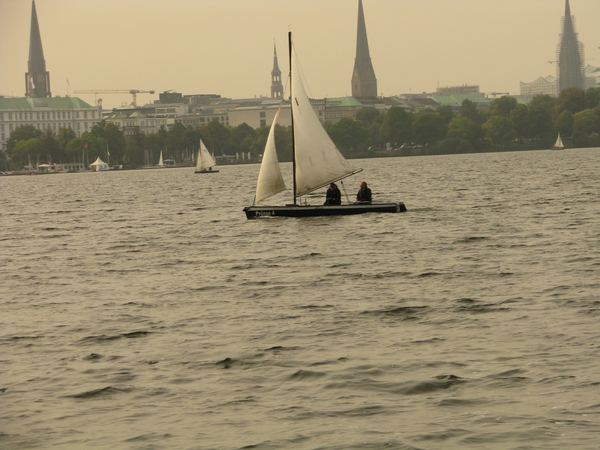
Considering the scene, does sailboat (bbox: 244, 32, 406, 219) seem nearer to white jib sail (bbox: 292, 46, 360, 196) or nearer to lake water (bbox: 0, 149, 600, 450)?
white jib sail (bbox: 292, 46, 360, 196)

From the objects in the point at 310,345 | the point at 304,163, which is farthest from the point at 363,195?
the point at 310,345

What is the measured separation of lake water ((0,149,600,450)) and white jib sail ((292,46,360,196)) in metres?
11.5

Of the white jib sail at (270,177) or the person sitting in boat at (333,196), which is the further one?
the white jib sail at (270,177)

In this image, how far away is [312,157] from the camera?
5650cm

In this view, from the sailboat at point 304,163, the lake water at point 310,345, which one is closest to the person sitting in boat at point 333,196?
the sailboat at point 304,163

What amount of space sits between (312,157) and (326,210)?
439cm

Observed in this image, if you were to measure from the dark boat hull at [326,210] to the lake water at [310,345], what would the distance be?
7.71 meters

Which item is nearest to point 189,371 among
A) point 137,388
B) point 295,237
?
point 137,388

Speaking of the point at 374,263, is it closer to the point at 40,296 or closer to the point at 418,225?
the point at 40,296

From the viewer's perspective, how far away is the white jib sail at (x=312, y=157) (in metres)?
56.3

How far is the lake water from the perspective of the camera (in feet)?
54.8

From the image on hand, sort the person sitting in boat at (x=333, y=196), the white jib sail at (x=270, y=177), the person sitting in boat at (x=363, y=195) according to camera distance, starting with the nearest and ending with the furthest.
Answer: the person sitting in boat at (x=333, y=196)
the person sitting in boat at (x=363, y=195)
the white jib sail at (x=270, y=177)

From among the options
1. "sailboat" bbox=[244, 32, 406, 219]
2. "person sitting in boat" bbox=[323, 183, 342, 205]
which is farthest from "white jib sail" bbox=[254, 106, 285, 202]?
"person sitting in boat" bbox=[323, 183, 342, 205]

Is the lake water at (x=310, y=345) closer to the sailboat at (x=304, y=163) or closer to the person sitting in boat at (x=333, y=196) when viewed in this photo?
the person sitting in boat at (x=333, y=196)
